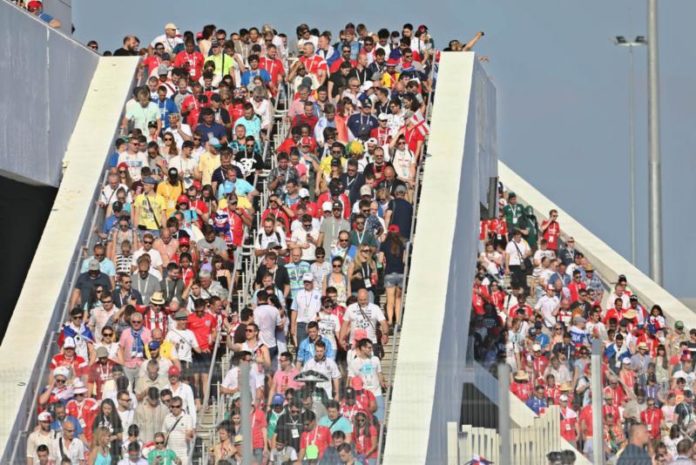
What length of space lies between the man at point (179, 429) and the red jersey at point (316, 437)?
0.99m

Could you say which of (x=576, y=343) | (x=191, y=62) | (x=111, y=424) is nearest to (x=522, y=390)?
(x=111, y=424)

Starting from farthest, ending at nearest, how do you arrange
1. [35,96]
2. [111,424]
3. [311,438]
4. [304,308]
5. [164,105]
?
[164,105] < [35,96] < [304,308] < [111,424] < [311,438]

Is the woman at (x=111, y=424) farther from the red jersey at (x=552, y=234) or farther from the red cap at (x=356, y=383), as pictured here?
the red jersey at (x=552, y=234)

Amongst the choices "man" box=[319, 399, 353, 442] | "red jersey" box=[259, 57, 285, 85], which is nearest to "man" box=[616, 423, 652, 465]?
"man" box=[319, 399, 353, 442]

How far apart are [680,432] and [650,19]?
2643 centimetres

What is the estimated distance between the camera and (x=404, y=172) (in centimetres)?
2470

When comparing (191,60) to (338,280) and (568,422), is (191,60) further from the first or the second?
(568,422)

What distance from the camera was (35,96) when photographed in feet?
80.9

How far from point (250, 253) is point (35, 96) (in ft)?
11.2

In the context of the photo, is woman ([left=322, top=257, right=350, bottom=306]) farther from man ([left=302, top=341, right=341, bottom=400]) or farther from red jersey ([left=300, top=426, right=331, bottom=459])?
red jersey ([left=300, top=426, right=331, bottom=459])

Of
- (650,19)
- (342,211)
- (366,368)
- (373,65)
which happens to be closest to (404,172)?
(342,211)

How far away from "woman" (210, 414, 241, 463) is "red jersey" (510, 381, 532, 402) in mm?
2256

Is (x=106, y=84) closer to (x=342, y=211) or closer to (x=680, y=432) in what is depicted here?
(x=342, y=211)

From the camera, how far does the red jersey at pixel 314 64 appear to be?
27.8 m
